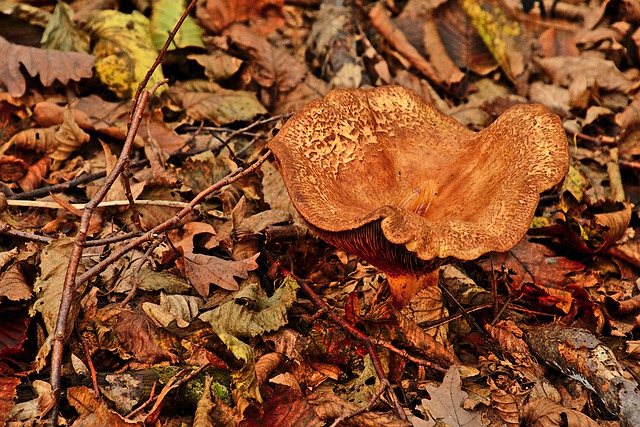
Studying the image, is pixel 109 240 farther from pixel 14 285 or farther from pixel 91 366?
pixel 91 366

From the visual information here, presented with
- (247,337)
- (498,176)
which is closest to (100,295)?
(247,337)

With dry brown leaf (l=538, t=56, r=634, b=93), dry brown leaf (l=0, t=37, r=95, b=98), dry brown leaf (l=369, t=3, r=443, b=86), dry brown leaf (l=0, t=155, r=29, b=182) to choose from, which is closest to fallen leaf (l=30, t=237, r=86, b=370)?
dry brown leaf (l=0, t=155, r=29, b=182)

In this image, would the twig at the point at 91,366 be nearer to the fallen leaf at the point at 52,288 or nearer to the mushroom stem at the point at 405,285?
the fallen leaf at the point at 52,288

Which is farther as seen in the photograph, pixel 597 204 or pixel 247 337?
pixel 597 204

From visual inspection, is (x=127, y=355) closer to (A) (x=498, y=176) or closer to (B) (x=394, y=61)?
(A) (x=498, y=176)

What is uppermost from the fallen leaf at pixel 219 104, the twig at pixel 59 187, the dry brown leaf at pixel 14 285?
the fallen leaf at pixel 219 104

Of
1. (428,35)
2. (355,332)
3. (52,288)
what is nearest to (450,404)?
(355,332)

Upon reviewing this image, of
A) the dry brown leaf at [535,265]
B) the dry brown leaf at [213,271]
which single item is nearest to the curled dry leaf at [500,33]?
the dry brown leaf at [535,265]

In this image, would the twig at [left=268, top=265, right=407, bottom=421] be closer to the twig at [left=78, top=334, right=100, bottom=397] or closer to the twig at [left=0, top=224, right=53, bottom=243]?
the twig at [left=78, top=334, right=100, bottom=397]
